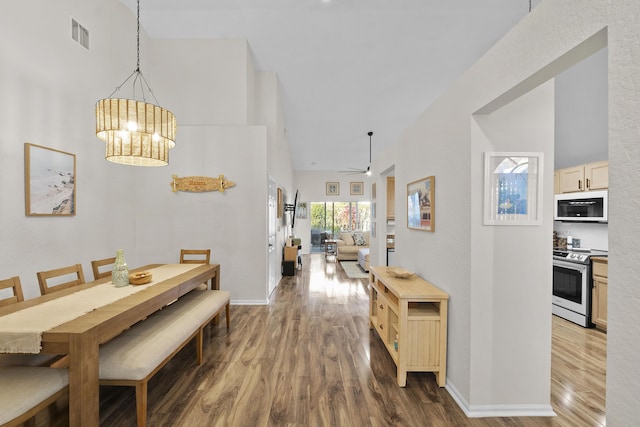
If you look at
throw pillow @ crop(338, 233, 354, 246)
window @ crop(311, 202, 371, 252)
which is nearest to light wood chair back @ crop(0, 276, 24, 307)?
throw pillow @ crop(338, 233, 354, 246)

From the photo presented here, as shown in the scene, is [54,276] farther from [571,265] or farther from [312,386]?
[571,265]

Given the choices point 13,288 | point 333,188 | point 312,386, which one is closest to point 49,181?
point 13,288

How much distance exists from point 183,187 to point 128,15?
8.80 feet

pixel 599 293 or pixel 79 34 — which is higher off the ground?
pixel 79 34

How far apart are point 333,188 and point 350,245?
8.85 ft

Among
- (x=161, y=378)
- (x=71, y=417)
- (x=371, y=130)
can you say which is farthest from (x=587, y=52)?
(x=371, y=130)

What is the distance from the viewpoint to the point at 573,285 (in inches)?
131

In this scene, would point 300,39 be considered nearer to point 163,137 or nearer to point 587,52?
point 163,137

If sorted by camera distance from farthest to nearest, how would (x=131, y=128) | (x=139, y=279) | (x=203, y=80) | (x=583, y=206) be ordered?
(x=203, y=80) < (x=583, y=206) < (x=139, y=279) < (x=131, y=128)

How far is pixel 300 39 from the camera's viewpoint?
4340 mm

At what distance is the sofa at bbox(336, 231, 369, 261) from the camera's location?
8195 mm

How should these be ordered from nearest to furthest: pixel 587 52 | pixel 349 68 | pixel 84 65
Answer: pixel 587 52 < pixel 84 65 < pixel 349 68

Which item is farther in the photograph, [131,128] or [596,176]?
[596,176]

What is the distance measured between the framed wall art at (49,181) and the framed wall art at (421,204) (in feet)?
12.6
